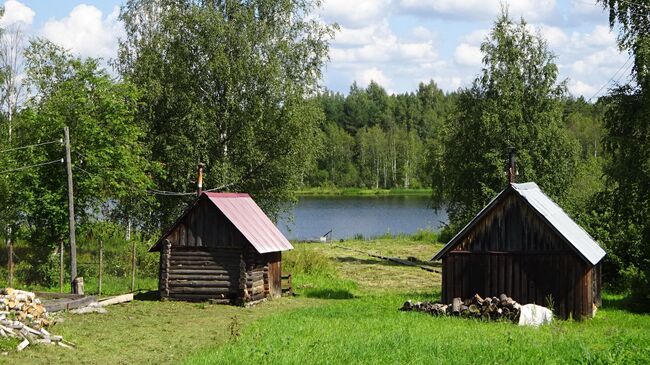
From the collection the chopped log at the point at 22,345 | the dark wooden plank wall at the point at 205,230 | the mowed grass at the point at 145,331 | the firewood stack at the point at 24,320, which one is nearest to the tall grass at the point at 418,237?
the mowed grass at the point at 145,331

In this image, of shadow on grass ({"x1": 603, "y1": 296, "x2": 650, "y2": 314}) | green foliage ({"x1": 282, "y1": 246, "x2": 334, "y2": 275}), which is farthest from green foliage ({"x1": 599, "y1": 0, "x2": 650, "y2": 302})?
green foliage ({"x1": 282, "y1": 246, "x2": 334, "y2": 275})

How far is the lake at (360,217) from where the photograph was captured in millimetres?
72000

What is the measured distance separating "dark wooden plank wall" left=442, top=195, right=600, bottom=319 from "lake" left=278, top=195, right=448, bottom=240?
93.9ft

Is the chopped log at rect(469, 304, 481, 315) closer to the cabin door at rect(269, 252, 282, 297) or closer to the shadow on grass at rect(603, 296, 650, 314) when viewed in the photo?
the shadow on grass at rect(603, 296, 650, 314)

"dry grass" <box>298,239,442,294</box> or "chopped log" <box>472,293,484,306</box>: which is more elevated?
"chopped log" <box>472,293,484,306</box>

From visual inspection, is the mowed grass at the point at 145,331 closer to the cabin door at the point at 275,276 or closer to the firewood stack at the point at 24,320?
the firewood stack at the point at 24,320

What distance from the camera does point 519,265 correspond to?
26797 mm

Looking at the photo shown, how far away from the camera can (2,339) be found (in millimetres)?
18844

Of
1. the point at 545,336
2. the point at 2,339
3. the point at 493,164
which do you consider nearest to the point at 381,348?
the point at 545,336

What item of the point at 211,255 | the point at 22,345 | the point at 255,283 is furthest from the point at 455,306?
the point at 22,345

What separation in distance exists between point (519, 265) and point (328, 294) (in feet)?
28.0

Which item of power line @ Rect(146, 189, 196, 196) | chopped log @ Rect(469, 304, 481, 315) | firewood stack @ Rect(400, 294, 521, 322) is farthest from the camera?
power line @ Rect(146, 189, 196, 196)

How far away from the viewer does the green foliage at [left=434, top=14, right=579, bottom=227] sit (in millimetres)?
40844

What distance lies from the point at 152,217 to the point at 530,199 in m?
20.3
